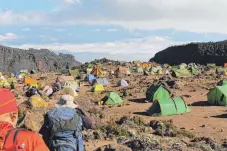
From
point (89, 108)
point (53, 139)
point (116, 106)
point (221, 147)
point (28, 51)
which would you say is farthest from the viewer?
point (28, 51)

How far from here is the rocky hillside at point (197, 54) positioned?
2633 inches

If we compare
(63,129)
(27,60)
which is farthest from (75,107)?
(27,60)

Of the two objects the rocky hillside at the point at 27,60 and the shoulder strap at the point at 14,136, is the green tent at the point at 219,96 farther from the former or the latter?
the rocky hillside at the point at 27,60

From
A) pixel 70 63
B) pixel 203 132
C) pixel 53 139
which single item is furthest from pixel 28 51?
pixel 53 139

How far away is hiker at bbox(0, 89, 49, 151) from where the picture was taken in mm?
2672

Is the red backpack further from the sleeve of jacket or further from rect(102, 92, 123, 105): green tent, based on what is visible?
rect(102, 92, 123, 105): green tent

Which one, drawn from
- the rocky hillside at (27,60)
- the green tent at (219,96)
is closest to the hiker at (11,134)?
the green tent at (219,96)

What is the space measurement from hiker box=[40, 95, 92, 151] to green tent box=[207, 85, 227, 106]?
17.3 m

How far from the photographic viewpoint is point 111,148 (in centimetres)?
1002

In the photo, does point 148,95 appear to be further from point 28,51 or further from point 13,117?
point 28,51

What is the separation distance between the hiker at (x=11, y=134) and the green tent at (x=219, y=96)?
63.7 feet

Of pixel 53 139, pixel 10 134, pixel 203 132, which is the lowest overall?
pixel 203 132

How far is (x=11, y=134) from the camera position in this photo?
2.72m

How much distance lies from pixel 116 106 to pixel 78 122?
18618 millimetres
